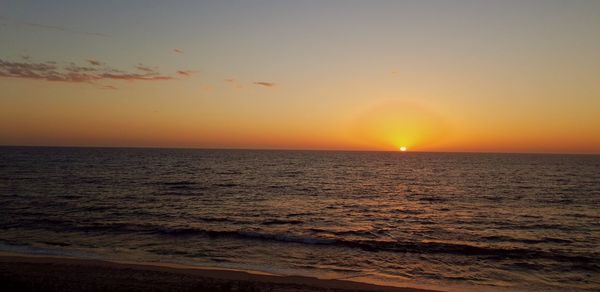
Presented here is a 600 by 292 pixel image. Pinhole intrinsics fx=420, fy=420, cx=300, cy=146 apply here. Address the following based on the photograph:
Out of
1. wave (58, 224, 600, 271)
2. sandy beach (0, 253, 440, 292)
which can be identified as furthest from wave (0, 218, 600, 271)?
sandy beach (0, 253, 440, 292)

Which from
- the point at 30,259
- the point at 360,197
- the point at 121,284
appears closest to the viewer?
the point at 121,284

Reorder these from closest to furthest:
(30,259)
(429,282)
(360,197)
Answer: (429,282), (30,259), (360,197)

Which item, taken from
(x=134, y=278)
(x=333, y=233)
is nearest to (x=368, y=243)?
(x=333, y=233)

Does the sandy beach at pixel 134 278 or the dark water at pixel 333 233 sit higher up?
the sandy beach at pixel 134 278

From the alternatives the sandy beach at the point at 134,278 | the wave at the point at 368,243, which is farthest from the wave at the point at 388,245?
the sandy beach at the point at 134,278

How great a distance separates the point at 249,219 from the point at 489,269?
15701 millimetres

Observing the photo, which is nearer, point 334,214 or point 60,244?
point 60,244

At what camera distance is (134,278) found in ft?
46.8

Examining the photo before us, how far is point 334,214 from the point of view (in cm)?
3159

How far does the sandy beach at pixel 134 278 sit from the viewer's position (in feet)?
40.5

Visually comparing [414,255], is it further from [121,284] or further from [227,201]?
[227,201]

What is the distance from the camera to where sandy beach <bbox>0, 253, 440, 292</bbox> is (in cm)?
1235

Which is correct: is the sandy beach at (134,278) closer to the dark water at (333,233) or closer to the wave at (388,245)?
the dark water at (333,233)

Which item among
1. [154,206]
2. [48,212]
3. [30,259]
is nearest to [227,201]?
[154,206]
